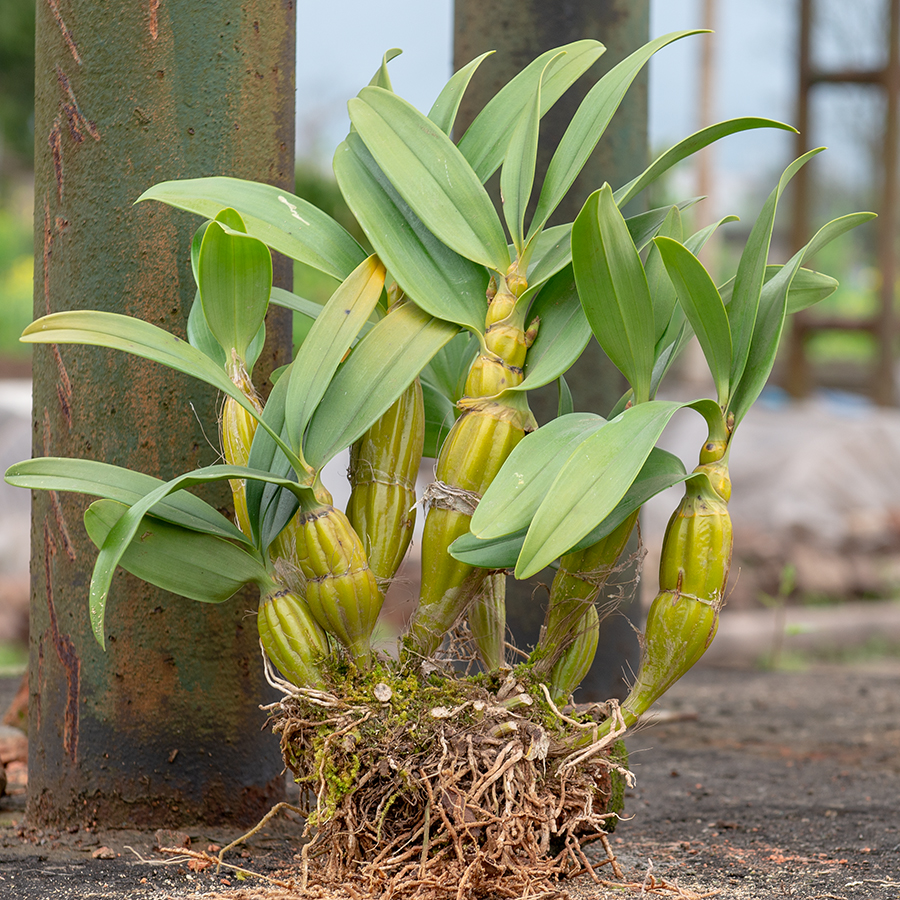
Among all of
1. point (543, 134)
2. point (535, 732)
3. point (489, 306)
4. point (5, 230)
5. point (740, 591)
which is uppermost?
point (5, 230)

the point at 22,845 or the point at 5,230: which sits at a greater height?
the point at 5,230

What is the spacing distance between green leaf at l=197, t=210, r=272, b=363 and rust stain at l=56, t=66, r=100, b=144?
41cm

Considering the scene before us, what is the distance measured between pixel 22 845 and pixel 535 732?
30.7 inches

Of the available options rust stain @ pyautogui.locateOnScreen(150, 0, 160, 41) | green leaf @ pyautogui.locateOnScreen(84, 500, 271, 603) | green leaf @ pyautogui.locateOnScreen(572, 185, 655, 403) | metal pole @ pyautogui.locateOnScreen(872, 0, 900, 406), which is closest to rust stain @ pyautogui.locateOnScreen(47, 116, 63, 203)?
rust stain @ pyautogui.locateOnScreen(150, 0, 160, 41)

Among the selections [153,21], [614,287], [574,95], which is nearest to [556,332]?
[614,287]

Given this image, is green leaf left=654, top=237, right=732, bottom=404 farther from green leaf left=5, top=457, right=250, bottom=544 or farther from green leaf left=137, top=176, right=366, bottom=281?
green leaf left=5, top=457, right=250, bottom=544

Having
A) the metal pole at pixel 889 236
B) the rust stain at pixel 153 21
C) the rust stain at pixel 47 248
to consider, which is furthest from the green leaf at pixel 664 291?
the metal pole at pixel 889 236

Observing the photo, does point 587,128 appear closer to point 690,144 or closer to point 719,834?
point 690,144

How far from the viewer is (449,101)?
4.39ft

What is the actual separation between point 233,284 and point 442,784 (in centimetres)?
60

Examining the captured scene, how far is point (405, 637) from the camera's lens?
49.6 inches

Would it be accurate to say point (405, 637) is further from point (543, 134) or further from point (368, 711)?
point (543, 134)

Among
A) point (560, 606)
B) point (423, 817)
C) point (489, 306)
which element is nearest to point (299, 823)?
point (423, 817)

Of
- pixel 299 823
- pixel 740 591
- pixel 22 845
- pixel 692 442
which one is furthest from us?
pixel 692 442
